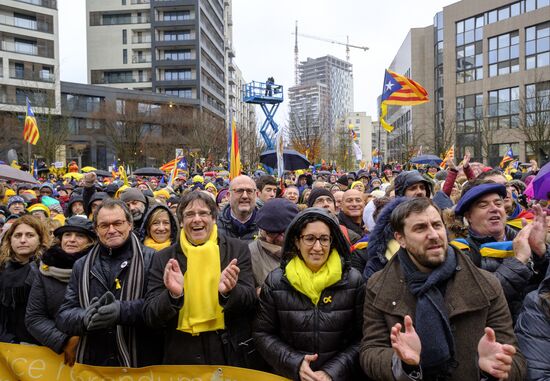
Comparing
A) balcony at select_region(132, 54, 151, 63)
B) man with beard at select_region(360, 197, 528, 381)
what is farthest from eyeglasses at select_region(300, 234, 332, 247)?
balcony at select_region(132, 54, 151, 63)

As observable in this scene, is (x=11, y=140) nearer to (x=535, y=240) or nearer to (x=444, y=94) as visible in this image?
(x=444, y=94)

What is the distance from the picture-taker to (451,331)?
2529 millimetres

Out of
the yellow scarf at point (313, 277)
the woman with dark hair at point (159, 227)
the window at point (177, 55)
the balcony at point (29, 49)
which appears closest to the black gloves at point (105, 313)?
the yellow scarf at point (313, 277)

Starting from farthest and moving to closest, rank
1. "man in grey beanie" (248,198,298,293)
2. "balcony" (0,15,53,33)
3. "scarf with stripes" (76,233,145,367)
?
"balcony" (0,15,53,33) → "man in grey beanie" (248,198,298,293) → "scarf with stripes" (76,233,145,367)

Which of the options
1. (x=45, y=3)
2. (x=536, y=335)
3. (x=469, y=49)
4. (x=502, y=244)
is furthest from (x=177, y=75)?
(x=536, y=335)

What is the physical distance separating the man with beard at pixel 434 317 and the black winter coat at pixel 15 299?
2.97 meters

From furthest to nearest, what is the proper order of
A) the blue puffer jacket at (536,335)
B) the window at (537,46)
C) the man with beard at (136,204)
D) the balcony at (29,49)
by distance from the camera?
the balcony at (29,49), the window at (537,46), the man with beard at (136,204), the blue puffer jacket at (536,335)

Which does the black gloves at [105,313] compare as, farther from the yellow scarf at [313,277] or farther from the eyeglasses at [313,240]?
the eyeglasses at [313,240]

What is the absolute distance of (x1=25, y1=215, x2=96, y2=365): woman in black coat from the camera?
361cm

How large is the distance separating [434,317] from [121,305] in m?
2.23

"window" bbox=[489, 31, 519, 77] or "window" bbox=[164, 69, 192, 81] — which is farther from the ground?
"window" bbox=[164, 69, 192, 81]

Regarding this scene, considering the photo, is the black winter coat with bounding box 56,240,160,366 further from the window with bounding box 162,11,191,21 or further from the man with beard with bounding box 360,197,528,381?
the window with bounding box 162,11,191,21

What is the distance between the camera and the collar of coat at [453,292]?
254 cm

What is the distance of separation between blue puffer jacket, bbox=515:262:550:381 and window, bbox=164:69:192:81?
6908 centimetres
